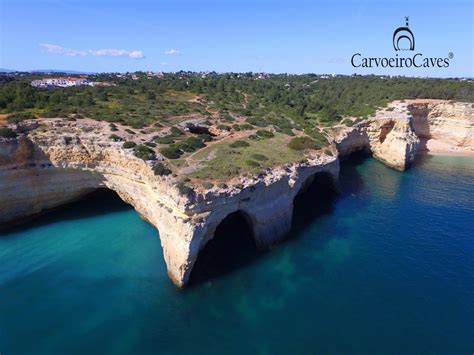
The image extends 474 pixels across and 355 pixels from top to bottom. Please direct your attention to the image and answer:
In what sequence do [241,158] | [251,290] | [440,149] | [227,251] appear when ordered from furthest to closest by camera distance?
[440,149] < [241,158] < [227,251] < [251,290]

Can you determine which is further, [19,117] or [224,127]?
[224,127]

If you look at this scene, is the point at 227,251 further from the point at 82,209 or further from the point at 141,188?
the point at 82,209

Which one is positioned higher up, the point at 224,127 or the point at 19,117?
the point at 19,117

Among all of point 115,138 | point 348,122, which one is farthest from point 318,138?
point 115,138

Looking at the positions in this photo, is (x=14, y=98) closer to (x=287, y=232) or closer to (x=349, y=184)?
(x=287, y=232)

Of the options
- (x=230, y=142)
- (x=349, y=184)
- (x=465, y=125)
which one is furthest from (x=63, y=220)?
(x=465, y=125)

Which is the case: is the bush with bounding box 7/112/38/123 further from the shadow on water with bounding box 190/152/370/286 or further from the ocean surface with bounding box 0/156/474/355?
the shadow on water with bounding box 190/152/370/286
